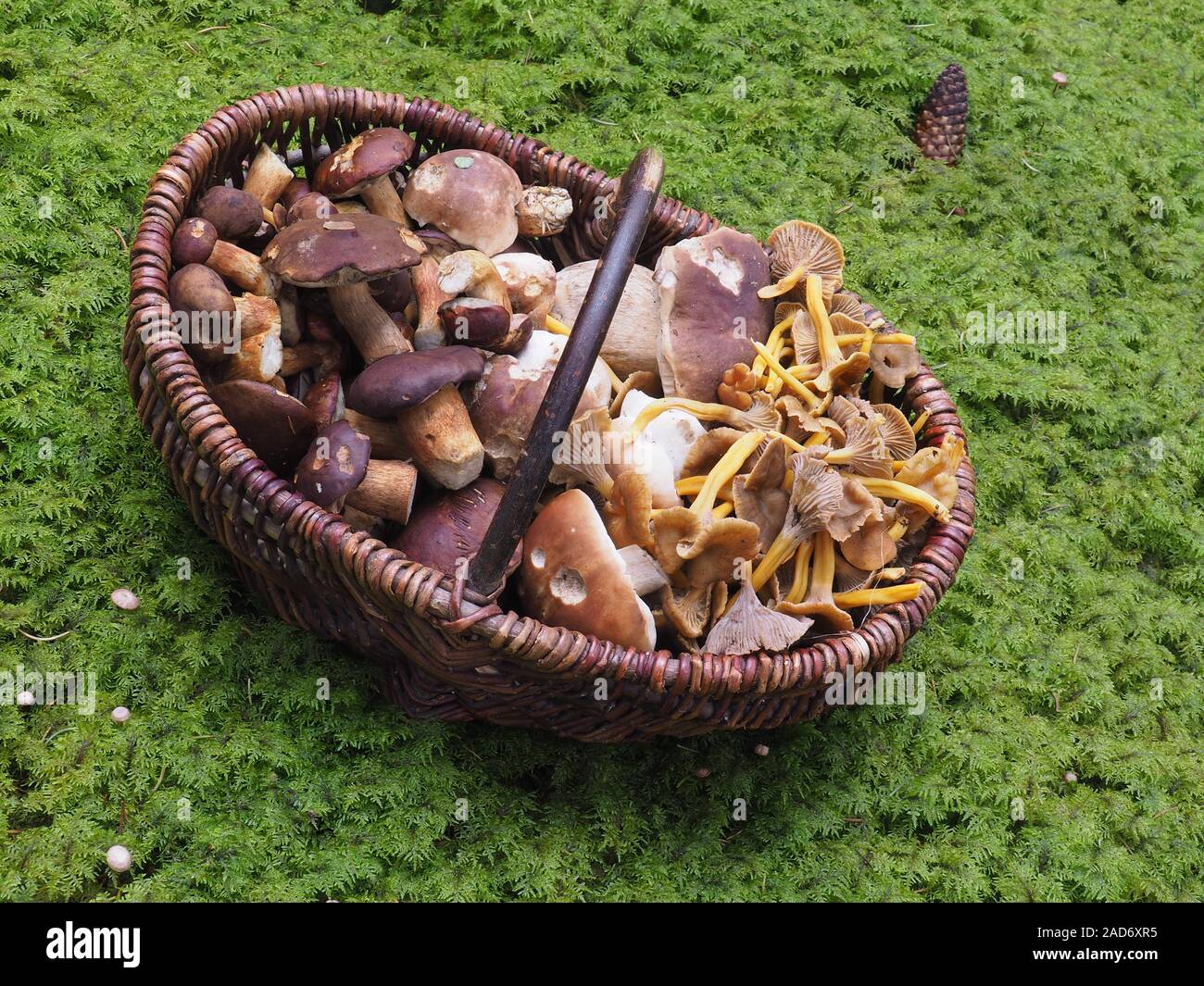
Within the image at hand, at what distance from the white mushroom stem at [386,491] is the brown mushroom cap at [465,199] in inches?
32.4

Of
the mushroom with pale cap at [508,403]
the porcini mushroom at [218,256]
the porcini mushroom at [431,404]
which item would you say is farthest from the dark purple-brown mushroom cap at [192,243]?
the mushroom with pale cap at [508,403]

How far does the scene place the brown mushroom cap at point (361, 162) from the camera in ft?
9.63

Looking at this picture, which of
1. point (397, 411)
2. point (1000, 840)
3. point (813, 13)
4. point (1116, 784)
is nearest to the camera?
point (397, 411)

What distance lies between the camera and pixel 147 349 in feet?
8.05

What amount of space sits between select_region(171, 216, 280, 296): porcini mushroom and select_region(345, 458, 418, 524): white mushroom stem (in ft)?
1.84

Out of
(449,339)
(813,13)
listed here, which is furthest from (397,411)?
(813,13)

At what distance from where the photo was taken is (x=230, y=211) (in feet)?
9.11

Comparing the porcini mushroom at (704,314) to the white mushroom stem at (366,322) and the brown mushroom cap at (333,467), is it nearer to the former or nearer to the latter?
the white mushroom stem at (366,322)

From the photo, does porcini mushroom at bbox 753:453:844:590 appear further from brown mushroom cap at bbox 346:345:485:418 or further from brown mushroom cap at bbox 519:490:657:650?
brown mushroom cap at bbox 346:345:485:418

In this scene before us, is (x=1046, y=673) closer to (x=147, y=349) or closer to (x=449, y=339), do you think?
(x=449, y=339)

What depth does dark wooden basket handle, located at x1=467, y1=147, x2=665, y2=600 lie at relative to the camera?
2.20 meters

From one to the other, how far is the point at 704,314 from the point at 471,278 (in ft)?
2.25

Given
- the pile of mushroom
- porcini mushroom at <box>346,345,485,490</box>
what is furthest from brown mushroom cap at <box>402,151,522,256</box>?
porcini mushroom at <box>346,345,485,490</box>

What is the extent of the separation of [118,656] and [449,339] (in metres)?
1.18
